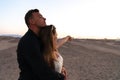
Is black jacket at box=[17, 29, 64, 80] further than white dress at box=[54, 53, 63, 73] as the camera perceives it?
No

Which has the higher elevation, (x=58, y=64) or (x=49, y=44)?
(x=49, y=44)

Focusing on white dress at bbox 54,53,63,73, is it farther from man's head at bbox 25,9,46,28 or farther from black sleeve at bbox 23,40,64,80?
man's head at bbox 25,9,46,28

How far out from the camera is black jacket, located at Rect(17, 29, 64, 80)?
4160mm

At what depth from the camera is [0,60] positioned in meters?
21.1

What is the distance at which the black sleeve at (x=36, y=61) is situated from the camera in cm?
415

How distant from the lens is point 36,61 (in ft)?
13.6

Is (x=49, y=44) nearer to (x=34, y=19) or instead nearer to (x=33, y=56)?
(x=33, y=56)

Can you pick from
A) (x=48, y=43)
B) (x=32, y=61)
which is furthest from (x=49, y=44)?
(x=32, y=61)

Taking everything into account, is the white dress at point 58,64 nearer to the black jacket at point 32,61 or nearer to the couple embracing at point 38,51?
the couple embracing at point 38,51

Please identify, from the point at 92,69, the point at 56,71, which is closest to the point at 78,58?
the point at 92,69

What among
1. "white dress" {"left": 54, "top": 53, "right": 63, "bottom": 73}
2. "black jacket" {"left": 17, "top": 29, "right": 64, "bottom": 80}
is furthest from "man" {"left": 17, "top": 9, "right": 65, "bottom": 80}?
"white dress" {"left": 54, "top": 53, "right": 63, "bottom": 73}

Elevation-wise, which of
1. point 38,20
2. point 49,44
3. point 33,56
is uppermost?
point 38,20

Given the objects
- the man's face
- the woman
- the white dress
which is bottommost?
the white dress

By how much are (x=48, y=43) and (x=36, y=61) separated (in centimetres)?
25
